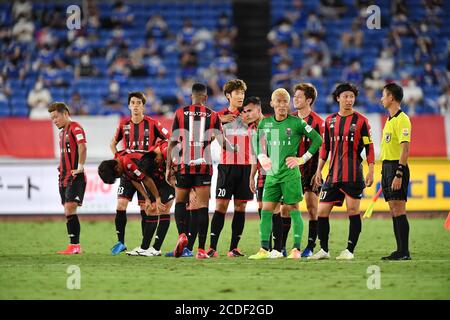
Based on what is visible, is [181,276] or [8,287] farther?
[181,276]

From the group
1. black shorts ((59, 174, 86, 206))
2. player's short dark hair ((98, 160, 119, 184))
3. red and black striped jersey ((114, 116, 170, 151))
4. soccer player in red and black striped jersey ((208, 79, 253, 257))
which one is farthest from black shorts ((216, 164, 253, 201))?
black shorts ((59, 174, 86, 206))

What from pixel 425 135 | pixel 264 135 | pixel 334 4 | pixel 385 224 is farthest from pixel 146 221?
pixel 334 4

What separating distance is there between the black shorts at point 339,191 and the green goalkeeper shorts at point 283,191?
0.96ft

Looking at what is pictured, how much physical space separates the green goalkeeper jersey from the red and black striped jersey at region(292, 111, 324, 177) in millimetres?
452

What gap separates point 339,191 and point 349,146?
54cm

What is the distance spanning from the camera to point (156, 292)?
25.8 feet

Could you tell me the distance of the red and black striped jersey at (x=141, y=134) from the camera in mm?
11211

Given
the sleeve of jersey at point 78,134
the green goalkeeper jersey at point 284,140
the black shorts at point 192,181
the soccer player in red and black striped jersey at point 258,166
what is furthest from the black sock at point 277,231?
the sleeve of jersey at point 78,134

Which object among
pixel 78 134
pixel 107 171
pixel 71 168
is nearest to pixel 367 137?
pixel 107 171

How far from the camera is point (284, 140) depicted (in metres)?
10.2

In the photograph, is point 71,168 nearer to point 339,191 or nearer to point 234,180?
point 234,180

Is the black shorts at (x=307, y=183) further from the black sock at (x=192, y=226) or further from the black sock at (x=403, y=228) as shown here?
the black sock at (x=192, y=226)
